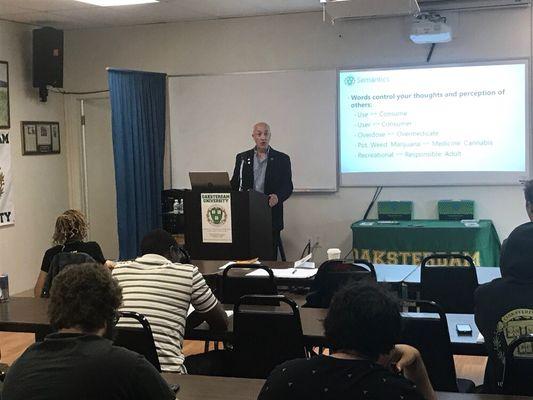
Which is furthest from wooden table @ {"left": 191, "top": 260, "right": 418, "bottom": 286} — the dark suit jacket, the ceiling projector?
the ceiling projector

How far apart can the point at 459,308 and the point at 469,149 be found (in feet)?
10.5

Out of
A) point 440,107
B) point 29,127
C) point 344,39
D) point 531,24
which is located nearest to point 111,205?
point 29,127

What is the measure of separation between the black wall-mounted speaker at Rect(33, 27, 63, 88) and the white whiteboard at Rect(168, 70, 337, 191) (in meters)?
1.29

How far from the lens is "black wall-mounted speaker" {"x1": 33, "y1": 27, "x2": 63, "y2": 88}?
772 cm

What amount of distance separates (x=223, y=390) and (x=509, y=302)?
1.14 m

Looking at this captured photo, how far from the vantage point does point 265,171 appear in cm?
674

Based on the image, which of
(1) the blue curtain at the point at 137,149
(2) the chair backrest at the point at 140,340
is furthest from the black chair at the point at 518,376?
(1) the blue curtain at the point at 137,149

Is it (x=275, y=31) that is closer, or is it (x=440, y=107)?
(x=440, y=107)

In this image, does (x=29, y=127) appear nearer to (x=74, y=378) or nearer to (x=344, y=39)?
(x=344, y=39)

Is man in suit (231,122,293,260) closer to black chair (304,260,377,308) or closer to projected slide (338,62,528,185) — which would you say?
projected slide (338,62,528,185)

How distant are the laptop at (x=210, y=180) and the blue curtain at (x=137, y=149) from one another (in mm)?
2002

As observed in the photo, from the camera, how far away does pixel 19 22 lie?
7.68 m

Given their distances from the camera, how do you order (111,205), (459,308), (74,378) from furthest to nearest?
(111,205) < (459,308) < (74,378)

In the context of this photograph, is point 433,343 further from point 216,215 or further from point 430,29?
point 430,29
